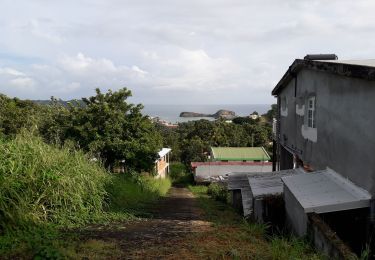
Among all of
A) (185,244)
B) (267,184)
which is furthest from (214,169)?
(185,244)

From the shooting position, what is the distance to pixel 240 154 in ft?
146

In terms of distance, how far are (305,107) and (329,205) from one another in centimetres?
647

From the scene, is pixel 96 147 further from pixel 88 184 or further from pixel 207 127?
pixel 207 127

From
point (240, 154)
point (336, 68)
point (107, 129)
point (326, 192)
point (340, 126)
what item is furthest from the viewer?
point (240, 154)

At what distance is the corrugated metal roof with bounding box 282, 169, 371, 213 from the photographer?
300 inches

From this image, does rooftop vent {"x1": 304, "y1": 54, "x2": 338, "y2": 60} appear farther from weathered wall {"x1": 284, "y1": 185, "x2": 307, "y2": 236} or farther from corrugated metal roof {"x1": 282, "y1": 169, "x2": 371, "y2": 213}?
weathered wall {"x1": 284, "y1": 185, "x2": 307, "y2": 236}

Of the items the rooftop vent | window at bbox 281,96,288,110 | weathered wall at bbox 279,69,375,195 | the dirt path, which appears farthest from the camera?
window at bbox 281,96,288,110

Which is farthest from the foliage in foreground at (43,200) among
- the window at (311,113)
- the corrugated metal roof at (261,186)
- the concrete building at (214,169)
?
the concrete building at (214,169)

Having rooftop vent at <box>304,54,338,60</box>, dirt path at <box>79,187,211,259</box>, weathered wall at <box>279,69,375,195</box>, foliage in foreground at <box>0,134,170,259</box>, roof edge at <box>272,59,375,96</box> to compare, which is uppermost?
rooftop vent at <box>304,54,338,60</box>

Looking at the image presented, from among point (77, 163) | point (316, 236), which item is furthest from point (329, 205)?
point (77, 163)

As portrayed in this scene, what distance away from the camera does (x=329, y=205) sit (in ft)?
25.0

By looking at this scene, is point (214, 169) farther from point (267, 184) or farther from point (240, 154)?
point (267, 184)

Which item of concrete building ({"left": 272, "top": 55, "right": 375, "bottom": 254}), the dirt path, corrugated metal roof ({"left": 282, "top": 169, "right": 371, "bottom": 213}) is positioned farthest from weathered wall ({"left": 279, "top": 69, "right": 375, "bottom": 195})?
the dirt path

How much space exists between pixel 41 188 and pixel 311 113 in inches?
348
